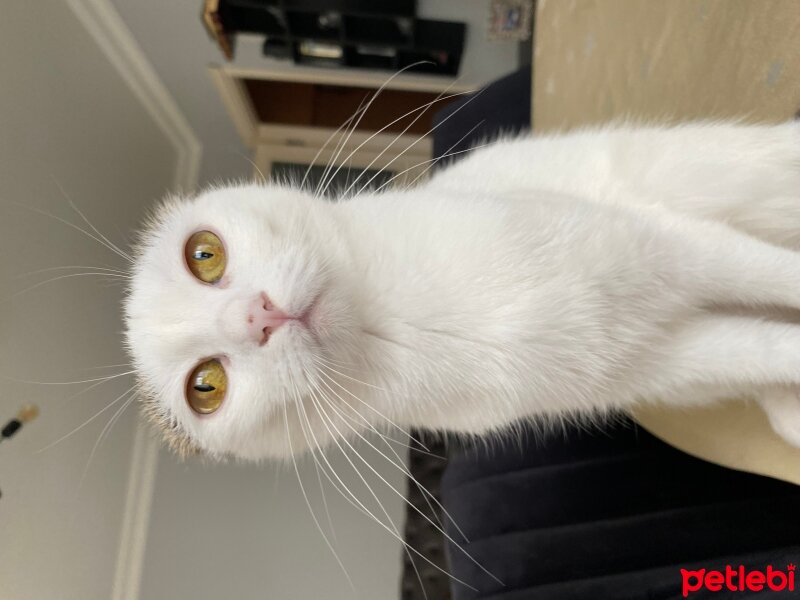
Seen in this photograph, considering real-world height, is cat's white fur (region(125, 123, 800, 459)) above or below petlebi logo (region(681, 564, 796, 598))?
above

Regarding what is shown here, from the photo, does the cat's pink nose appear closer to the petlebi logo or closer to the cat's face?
the cat's face

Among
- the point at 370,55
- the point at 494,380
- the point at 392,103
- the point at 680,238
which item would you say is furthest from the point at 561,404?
the point at 392,103

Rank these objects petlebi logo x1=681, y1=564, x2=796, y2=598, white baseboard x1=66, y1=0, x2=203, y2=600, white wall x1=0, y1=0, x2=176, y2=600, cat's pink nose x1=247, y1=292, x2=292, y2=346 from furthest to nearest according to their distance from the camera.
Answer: white baseboard x1=66, y1=0, x2=203, y2=600 < white wall x1=0, y1=0, x2=176, y2=600 < petlebi logo x1=681, y1=564, x2=796, y2=598 < cat's pink nose x1=247, y1=292, x2=292, y2=346

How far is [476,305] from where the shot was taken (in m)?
0.67

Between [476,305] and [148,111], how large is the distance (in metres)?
2.06

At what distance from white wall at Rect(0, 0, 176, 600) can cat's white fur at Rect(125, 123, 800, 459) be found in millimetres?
921

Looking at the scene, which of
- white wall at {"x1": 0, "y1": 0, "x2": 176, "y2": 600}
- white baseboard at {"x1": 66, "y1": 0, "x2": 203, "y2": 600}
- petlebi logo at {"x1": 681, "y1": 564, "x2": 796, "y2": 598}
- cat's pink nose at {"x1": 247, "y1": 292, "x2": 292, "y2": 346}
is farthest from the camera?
white baseboard at {"x1": 66, "y1": 0, "x2": 203, "y2": 600}

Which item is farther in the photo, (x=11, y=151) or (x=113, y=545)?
(x=113, y=545)

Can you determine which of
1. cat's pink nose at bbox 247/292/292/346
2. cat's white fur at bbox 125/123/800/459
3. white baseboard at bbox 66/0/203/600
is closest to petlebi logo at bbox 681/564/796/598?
cat's white fur at bbox 125/123/800/459

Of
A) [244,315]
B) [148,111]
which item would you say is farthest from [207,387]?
[148,111]

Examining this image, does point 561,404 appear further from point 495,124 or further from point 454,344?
point 495,124

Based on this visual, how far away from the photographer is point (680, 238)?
0.69 m

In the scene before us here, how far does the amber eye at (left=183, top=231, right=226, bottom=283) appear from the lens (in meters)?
0.70

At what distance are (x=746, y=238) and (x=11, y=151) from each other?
5.47 ft
